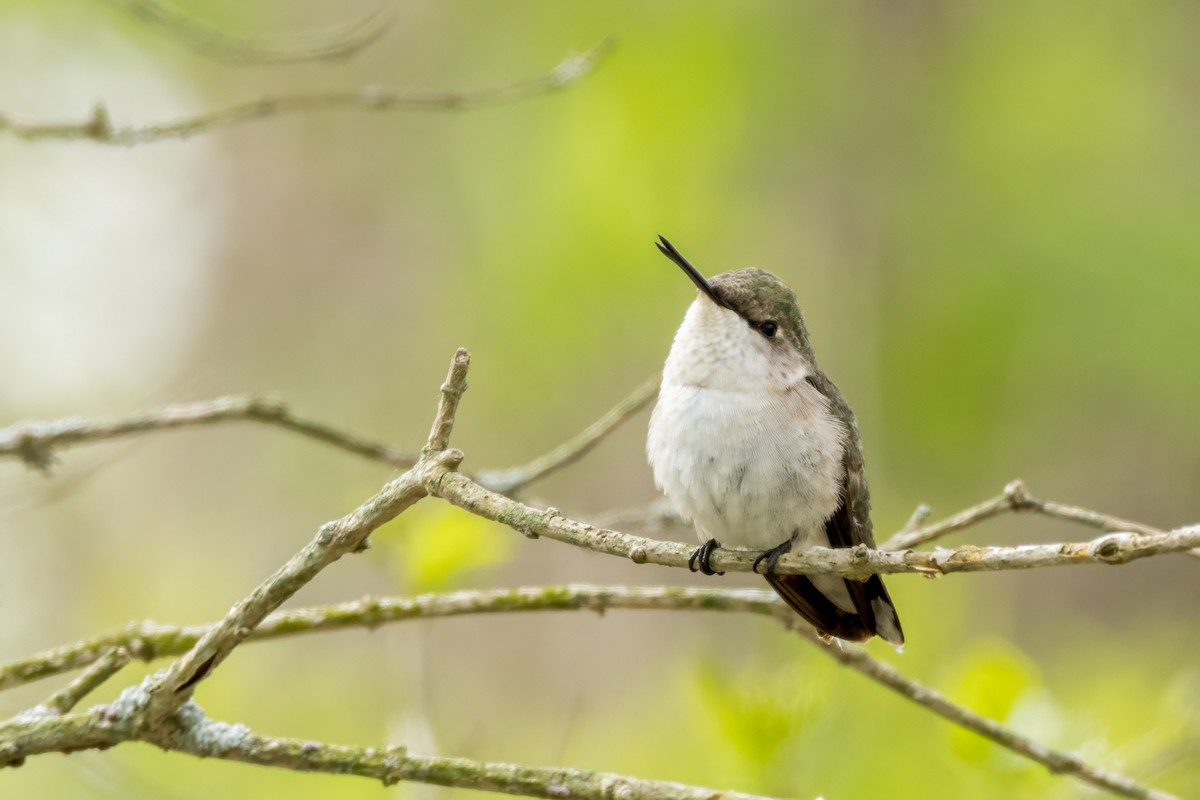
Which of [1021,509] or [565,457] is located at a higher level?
[565,457]

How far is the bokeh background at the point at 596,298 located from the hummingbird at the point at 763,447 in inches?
82.2

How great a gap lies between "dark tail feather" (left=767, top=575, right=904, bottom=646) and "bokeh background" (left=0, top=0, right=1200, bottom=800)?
189 centimetres

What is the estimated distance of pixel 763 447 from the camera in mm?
3992

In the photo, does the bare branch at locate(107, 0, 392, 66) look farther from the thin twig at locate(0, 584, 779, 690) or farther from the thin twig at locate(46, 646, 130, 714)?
the thin twig at locate(46, 646, 130, 714)

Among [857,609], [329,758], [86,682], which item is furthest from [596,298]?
[329,758]

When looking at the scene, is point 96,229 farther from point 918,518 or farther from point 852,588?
point 918,518

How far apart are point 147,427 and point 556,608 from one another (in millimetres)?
1386

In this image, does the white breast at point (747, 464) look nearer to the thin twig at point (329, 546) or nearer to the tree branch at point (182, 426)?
the tree branch at point (182, 426)

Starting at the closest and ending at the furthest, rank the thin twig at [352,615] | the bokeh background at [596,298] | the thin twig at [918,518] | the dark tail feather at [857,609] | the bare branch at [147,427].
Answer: the thin twig at [352,615], the thin twig at [918,518], the bare branch at [147,427], the dark tail feather at [857,609], the bokeh background at [596,298]

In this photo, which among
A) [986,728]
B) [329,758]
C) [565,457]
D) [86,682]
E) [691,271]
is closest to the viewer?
[329,758]

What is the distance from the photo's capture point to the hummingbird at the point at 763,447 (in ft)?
13.1

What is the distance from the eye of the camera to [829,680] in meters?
4.72

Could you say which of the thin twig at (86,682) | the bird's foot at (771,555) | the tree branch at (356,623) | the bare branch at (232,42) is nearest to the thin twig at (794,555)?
the tree branch at (356,623)

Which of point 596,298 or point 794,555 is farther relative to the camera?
point 596,298
